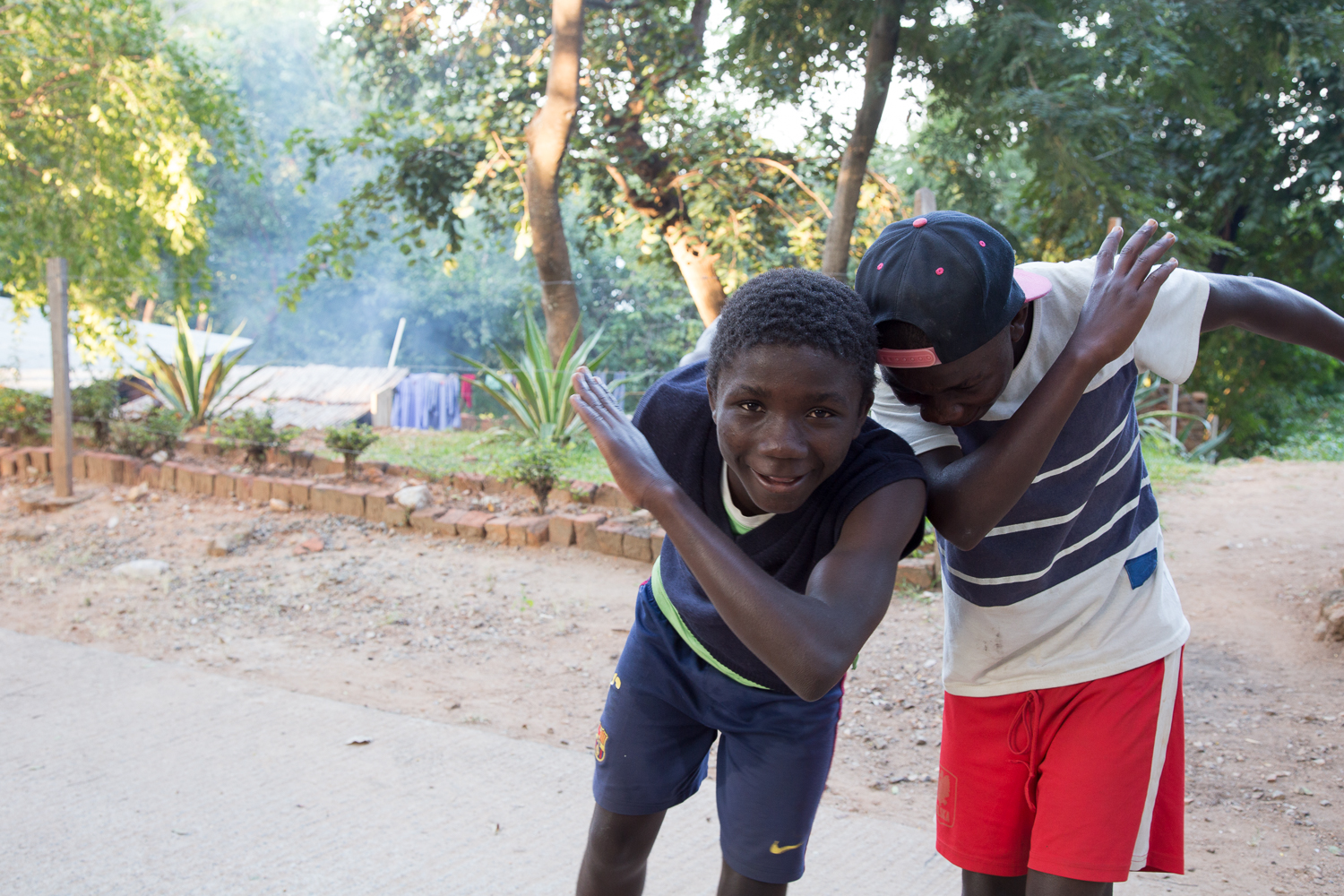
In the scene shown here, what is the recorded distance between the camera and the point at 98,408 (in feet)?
24.4

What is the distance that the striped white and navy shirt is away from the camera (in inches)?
60.8

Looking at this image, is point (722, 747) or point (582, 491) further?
point (582, 491)

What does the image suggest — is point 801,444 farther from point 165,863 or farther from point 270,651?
point 270,651

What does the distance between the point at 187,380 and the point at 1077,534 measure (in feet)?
25.2

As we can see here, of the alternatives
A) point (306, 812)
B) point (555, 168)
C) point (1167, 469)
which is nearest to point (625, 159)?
point (555, 168)

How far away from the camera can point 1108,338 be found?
1.41 meters

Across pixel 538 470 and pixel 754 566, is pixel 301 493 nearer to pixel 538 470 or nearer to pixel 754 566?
pixel 538 470

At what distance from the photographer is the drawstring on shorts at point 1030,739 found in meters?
1.62

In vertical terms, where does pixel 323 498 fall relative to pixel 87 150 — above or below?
below

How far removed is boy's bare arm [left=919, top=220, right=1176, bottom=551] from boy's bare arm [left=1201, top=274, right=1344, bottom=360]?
269 millimetres

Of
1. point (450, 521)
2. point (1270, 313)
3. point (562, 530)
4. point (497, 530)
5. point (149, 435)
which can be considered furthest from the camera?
point (149, 435)

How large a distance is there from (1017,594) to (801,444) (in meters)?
0.50

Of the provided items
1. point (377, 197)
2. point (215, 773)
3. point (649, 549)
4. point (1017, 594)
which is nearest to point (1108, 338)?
point (1017, 594)

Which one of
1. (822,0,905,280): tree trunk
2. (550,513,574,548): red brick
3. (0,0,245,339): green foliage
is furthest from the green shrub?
(822,0,905,280): tree trunk
